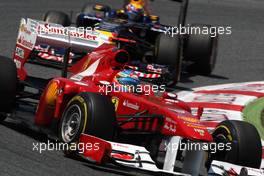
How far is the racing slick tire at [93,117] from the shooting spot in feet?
26.9

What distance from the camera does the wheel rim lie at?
27.7 ft

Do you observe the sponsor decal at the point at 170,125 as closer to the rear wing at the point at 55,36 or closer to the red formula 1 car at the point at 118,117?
the red formula 1 car at the point at 118,117

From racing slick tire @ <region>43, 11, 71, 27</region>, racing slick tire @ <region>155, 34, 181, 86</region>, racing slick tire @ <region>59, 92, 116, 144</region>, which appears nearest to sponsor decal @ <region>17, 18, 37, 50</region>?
racing slick tire @ <region>59, 92, 116, 144</region>

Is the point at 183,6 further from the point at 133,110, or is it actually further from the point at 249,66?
the point at 133,110

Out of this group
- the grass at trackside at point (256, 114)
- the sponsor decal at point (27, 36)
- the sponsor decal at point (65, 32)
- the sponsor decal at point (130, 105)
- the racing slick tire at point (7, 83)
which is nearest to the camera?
the sponsor decal at point (130, 105)

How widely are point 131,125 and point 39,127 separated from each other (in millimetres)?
1079

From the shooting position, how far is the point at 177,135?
8.00 m

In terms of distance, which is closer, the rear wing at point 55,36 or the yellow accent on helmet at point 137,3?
the rear wing at point 55,36

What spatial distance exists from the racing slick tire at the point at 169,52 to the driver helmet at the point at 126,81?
505cm

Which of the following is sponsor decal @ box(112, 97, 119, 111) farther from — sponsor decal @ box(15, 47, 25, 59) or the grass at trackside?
the grass at trackside

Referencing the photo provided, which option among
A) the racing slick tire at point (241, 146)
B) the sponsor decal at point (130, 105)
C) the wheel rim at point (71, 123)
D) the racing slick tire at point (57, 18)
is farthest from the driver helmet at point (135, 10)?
the racing slick tire at point (241, 146)

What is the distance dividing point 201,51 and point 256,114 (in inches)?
165

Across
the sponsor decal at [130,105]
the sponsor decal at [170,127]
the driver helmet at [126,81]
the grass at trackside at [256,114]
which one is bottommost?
→ the grass at trackside at [256,114]

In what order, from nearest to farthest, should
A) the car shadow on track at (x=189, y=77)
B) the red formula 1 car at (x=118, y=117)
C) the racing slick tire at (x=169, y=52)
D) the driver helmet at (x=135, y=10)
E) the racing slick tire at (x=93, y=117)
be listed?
the red formula 1 car at (x=118, y=117) < the racing slick tire at (x=93, y=117) < the racing slick tire at (x=169, y=52) < the car shadow on track at (x=189, y=77) < the driver helmet at (x=135, y=10)
